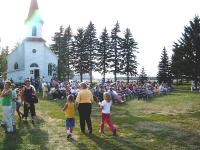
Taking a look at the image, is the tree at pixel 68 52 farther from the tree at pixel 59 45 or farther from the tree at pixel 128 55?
the tree at pixel 128 55

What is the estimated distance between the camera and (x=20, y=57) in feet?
212

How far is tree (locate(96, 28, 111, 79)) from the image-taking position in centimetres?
7062

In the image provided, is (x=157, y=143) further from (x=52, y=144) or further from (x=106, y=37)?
(x=106, y=37)

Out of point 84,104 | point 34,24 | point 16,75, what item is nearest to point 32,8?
point 34,24

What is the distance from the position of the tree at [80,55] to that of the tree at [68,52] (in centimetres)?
141

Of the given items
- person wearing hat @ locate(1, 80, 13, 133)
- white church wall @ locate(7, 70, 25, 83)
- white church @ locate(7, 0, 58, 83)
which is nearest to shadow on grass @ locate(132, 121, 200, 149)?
person wearing hat @ locate(1, 80, 13, 133)

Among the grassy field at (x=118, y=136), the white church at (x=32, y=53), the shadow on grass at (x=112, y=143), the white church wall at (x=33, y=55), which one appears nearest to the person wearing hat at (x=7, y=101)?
the grassy field at (x=118, y=136)

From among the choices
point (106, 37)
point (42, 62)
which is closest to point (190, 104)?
point (42, 62)

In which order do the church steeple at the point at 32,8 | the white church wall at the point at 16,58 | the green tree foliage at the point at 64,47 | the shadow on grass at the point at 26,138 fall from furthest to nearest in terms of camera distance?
the green tree foliage at the point at 64,47, the white church wall at the point at 16,58, the church steeple at the point at 32,8, the shadow on grass at the point at 26,138

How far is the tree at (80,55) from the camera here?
70812 mm

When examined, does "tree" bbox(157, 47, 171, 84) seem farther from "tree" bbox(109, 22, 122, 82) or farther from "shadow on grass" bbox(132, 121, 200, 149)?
"shadow on grass" bbox(132, 121, 200, 149)

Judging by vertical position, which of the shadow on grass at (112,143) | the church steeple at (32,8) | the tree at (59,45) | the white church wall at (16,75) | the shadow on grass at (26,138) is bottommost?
the shadow on grass at (112,143)

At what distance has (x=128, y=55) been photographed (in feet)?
231

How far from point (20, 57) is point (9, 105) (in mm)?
51916
